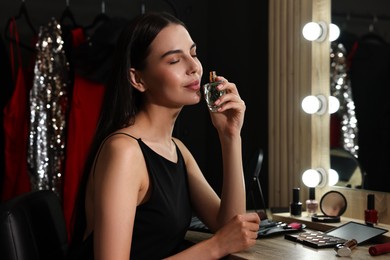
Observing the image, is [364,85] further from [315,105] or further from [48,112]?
[48,112]

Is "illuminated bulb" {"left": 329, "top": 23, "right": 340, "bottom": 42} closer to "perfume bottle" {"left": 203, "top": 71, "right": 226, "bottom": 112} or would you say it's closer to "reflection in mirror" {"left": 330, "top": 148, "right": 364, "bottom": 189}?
"reflection in mirror" {"left": 330, "top": 148, "right": 364, "bottom": 189}

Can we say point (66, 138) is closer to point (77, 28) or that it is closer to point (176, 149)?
point (77, 28)

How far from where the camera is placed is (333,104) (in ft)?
8.27

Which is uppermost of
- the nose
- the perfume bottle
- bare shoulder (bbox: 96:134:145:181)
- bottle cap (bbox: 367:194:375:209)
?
the nose

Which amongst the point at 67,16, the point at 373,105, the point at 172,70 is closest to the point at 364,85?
the point at 373,105

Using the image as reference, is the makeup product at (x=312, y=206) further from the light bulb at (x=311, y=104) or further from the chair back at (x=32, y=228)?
the chair back at (x=32, y=228)

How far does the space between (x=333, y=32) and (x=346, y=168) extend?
21.2 inches

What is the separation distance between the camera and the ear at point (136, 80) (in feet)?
5.95

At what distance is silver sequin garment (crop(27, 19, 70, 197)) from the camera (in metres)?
2.99

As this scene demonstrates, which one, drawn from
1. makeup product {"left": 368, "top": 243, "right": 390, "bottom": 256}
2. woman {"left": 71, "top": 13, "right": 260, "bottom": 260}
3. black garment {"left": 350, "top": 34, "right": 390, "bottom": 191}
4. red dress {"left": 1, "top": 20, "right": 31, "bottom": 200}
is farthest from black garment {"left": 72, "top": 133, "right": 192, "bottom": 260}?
red dress {"left": 1, "top": 20, "right": 31, "bottom": 200}

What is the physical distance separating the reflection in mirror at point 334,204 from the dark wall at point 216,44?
0.78 m

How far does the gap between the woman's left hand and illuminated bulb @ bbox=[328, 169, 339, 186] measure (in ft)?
2.28

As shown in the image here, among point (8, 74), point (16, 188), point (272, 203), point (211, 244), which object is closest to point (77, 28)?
point (8, 74)

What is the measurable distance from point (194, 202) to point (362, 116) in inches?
30.5
